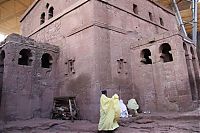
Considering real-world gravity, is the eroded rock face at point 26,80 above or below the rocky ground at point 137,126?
above

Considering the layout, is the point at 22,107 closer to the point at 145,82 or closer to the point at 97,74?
the point at 97,74

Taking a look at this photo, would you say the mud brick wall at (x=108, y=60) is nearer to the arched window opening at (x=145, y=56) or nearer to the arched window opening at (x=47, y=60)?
the arched window opening at (x=145, y=56)

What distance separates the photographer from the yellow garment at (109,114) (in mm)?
6188

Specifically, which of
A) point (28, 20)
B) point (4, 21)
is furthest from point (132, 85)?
point (4, 21)

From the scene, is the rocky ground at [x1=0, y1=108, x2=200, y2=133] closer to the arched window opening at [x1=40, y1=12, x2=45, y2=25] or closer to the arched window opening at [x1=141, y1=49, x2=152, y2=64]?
the arched window opening at [x1=141, y1=49, x2=152, y2=64]

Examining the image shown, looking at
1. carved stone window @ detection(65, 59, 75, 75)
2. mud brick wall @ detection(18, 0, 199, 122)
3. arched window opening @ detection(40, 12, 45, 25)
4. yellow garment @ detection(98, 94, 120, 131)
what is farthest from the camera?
arched window opening @ detection(40, 12, 45, 25)

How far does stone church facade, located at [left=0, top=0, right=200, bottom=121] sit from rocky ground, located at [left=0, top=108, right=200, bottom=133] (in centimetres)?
118

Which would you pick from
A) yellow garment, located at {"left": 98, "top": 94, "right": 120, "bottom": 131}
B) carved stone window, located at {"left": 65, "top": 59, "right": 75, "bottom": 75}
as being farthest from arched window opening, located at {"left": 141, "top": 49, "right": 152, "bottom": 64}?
yellow garment, located at {"left": 98, "top": 94, "right": 120, "bottom": 131}

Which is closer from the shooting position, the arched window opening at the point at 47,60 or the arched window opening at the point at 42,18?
the arched window opening at the point at 47,60

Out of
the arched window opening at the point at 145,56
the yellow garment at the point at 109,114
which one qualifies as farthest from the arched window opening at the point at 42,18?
the yellow garment at the point at 109,114

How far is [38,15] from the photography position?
13555 mm

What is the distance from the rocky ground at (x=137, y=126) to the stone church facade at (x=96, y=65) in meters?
1.18

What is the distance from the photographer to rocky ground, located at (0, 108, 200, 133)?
609 cm

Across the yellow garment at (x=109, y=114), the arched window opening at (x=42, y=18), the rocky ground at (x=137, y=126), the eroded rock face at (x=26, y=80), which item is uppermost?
the arched window opening at (x=42, y=18)
